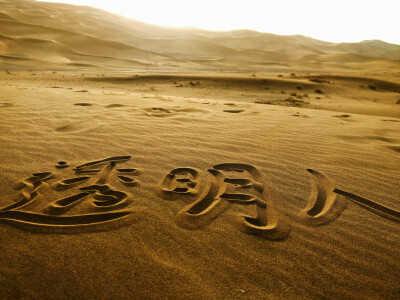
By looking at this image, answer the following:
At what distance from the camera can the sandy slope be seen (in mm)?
1127

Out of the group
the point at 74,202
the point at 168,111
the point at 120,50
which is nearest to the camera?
the point at 74,202

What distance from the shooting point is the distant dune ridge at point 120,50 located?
78.4ft

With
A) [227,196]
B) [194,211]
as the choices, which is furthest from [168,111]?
[194,211]

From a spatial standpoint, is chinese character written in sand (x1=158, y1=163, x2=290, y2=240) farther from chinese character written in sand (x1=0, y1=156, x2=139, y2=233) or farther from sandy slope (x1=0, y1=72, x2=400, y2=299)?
chinese character written in sand (x1=0, y1=156, x2=139, y2=233)

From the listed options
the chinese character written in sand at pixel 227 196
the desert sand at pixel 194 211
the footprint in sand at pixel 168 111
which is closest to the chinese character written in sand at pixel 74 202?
the desert sand at pixel 194 211

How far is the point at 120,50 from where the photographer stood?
31.8 m

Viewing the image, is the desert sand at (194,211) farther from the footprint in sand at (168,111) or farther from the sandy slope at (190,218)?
the footprint in sand at (168,111)

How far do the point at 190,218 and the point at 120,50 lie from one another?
34016mm

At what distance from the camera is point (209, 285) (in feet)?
3.65

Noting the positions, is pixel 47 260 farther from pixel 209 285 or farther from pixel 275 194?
pixel 275 194

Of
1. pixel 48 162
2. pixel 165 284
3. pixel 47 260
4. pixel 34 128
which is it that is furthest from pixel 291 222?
pixel 34 128

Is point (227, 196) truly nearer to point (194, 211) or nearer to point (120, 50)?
point (194, 211)

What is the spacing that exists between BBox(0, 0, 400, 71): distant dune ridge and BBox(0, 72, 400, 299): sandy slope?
18.9m

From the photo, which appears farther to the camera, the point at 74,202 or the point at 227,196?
the point at 227,196
